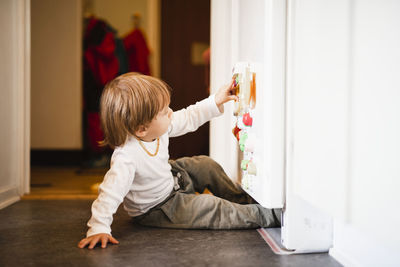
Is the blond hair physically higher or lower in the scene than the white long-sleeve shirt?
higher

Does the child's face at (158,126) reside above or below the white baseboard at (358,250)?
above

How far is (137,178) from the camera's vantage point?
1.00m

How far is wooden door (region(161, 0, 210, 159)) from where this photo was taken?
278 cm

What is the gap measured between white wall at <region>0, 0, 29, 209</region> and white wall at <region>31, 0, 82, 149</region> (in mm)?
1308

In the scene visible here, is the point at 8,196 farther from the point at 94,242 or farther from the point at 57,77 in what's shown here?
the point at 57,77

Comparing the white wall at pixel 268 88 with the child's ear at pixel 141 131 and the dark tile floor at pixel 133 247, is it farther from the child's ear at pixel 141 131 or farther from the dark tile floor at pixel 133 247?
the child's ear at pixel 141 131

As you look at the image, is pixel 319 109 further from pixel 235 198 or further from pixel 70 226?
pixel 70 226

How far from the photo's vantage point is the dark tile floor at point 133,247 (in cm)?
77

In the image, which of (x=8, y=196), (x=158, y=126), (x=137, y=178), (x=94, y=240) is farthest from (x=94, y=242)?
(x=8, y=196)

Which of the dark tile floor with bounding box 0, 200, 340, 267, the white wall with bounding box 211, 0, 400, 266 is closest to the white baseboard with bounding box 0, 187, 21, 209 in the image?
the dark tile floor with bounding box 0, 200, 340, 267

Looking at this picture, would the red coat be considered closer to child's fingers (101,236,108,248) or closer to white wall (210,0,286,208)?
white wall (210,0,286,208)

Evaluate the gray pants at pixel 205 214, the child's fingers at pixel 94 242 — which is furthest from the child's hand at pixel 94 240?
the gray pants at pixel 205 214

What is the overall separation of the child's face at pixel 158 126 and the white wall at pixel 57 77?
1966 mm

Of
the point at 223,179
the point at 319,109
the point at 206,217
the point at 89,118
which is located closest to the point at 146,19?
the point at 89,118
